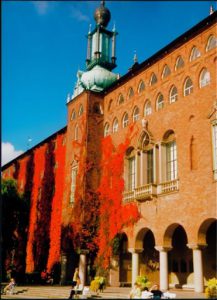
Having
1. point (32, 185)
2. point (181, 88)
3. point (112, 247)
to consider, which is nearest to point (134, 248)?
point (112, 247)

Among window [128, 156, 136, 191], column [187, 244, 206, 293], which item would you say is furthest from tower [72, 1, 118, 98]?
column [187, 244, 206, 293]

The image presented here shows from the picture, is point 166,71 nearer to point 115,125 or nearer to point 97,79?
point 115,125

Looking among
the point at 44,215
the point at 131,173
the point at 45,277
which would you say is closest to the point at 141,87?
the point at 131,173

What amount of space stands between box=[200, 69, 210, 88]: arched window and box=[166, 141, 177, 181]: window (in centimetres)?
401

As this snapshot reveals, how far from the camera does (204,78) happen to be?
2383 centimetres

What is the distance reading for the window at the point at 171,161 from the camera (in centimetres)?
2520

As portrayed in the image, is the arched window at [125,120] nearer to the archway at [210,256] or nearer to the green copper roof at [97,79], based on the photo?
the green copper roof at [97,79]

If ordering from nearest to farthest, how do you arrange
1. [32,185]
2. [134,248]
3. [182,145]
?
[182,145] → [134,248] → [32,185]

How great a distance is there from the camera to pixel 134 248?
2639 cm

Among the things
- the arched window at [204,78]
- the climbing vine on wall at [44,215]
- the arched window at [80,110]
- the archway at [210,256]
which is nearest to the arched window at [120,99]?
the arched window at [80,110]

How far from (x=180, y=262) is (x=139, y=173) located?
6292 mm

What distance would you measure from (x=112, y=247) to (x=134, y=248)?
2.64 metres

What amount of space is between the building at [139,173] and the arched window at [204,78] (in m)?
0.06

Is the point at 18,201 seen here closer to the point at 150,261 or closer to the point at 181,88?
the point at 150,261
